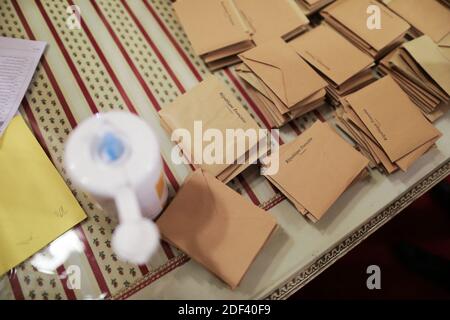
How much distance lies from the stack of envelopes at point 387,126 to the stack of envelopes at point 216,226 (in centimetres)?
33

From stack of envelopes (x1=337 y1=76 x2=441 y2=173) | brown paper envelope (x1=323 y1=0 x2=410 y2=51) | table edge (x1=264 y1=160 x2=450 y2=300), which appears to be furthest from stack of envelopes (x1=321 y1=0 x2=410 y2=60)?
table edge (x1=264 y1=160 x2=450 y2=300)

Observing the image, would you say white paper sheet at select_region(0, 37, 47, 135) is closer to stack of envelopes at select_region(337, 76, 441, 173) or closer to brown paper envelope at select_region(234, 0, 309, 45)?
brown paper envelope at select_region(234, 0, 309, 45)

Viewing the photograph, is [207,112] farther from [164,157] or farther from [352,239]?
[352,239]

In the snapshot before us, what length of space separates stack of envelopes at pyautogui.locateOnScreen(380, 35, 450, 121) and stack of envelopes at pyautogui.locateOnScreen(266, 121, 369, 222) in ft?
0.92

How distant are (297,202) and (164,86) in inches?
18.4

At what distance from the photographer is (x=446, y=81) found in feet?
2.85

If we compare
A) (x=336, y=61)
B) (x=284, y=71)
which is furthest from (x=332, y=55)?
(x=284, y=71)

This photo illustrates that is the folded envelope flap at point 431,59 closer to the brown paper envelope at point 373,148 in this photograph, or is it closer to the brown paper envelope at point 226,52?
the brown paper envelope at point 373,148

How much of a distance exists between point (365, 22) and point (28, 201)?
3.28 ft

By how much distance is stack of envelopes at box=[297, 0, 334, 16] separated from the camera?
99 cm

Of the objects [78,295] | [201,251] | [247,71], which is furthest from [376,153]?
[78,295]

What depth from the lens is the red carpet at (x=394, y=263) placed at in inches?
51.5

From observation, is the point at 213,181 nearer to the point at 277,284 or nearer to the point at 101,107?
the point at 277,284

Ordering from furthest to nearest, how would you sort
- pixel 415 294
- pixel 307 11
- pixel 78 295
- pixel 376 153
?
pixel 415 294 < pixel 307 11 < pixel 376 153 < pixel 78 295
